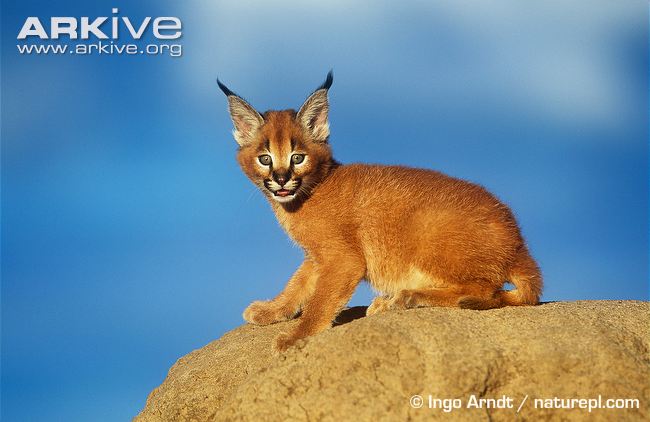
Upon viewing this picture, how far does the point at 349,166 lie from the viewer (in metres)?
9.31

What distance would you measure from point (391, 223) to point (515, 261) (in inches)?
58.3

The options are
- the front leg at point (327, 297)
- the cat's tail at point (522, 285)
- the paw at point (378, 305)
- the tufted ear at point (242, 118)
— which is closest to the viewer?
the front leg at point (327, 297)

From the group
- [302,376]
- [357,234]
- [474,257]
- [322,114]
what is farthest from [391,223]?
[302,376]

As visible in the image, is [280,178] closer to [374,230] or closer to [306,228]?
[306,228]

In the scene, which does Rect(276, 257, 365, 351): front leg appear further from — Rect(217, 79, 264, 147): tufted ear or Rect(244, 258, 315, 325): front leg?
Rect(217, 79, 264, 147): tufted ear

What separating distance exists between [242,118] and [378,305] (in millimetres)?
2841

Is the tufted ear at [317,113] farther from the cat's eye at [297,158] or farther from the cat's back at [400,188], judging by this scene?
the cat's back at [400,188]

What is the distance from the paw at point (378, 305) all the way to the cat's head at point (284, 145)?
154 cm

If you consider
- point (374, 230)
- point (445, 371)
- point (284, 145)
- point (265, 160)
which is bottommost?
point (445, 371)

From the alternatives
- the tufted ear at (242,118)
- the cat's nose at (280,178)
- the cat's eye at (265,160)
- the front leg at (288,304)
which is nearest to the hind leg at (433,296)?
the front leg at (288,304)

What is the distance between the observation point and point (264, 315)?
9242mm

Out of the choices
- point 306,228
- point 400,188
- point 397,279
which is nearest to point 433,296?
point 397,279

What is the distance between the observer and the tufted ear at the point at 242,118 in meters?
8.99

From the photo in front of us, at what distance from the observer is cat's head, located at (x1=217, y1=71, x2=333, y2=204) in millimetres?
8586
